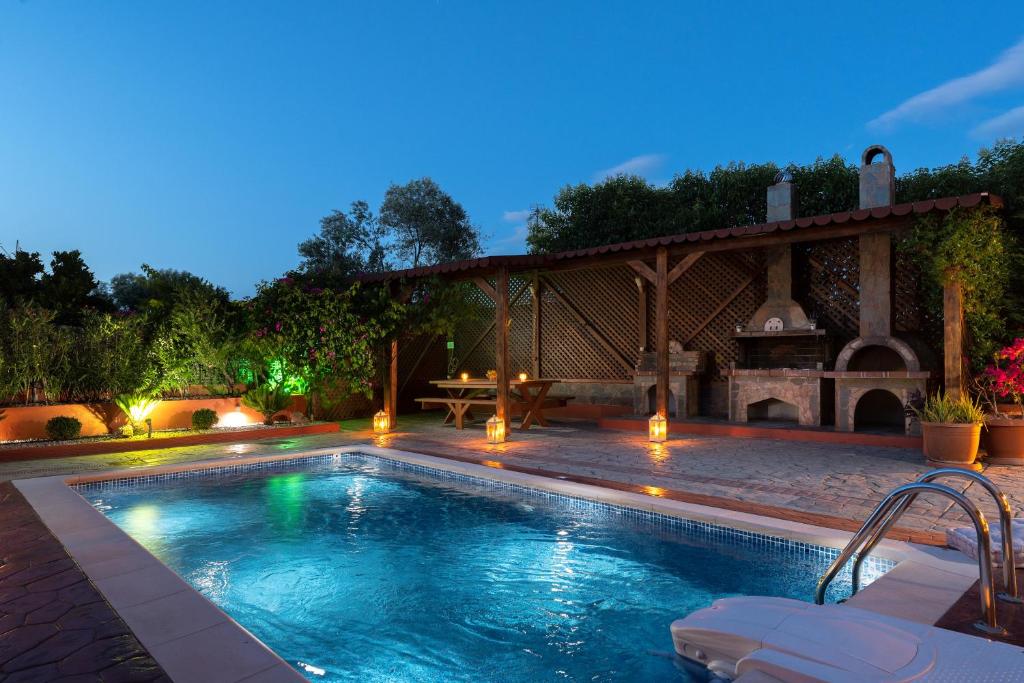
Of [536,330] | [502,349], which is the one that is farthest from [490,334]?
[502,349]

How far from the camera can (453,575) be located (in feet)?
12.2

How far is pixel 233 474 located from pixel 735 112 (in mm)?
40466

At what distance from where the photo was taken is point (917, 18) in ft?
97.7

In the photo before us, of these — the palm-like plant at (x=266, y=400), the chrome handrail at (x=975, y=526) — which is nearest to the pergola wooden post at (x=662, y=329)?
the palm-like plant at (x=266, y=400)

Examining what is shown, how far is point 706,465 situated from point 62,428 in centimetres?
716

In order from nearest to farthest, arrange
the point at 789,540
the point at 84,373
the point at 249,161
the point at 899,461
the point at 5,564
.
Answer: the point at 5,564, the point at 789,540, the point at 899,461, the point at 84,373, the point at 249,161

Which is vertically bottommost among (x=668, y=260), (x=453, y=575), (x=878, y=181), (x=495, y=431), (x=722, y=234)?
(x=453, y=575)

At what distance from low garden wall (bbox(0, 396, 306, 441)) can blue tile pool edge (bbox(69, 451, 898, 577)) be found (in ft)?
9.13

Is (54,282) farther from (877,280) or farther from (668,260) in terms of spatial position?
(877,280)

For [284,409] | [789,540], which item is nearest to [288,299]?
[284,409]

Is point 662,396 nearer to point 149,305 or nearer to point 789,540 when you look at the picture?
point 789,540

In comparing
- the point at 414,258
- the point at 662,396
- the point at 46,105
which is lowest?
the point at 662,396

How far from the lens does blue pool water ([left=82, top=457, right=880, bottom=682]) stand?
2.80m

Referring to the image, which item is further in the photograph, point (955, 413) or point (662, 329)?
point (662, 329)
